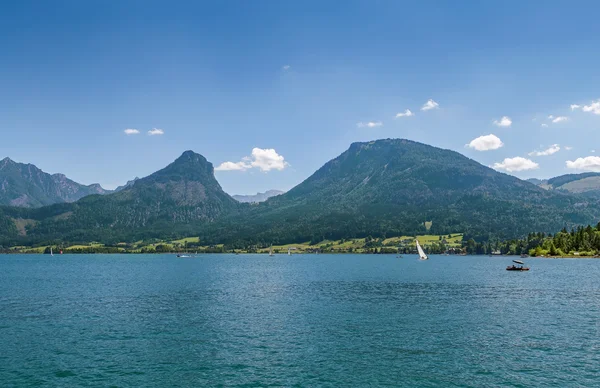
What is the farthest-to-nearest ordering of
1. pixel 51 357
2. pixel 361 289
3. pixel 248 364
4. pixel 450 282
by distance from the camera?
1. pixel 450 282
2. pixel 361 289
3. pixel 51 357
4. pixel 248 364

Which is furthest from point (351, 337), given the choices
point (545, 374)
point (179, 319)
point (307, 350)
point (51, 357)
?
point (51, 357)

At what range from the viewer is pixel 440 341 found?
66.2m

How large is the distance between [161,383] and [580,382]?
44.9 metres

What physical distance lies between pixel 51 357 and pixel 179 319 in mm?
28802

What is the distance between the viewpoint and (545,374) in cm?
5009

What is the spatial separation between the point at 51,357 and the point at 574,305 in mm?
102524

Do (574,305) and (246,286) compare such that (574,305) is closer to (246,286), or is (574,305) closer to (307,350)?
(307,350)

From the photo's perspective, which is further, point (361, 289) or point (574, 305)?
point (361, 289)

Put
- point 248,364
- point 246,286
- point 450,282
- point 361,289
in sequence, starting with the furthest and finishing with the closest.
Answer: point 450,282
point 246,286
point 361,289
point 248,364

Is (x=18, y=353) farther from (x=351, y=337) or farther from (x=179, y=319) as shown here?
(x=351, y=337)

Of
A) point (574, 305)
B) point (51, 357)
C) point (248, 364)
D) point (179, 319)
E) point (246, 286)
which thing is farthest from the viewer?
point (246, 286)

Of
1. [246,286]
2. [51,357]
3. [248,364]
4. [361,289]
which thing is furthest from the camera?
[246,286]

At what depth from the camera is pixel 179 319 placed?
85.4 meters

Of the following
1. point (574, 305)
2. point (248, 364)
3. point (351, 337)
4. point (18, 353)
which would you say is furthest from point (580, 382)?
point (18, 353)
